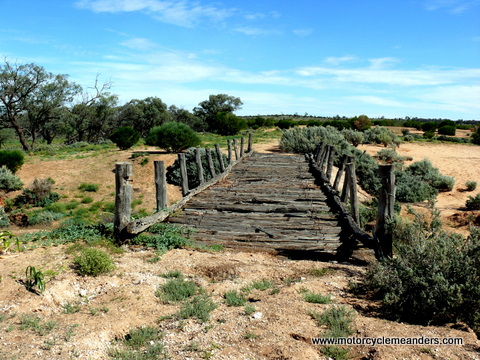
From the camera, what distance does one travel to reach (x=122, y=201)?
226 inches

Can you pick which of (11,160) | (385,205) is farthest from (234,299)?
(11,160)

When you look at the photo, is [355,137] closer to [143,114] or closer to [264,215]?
[264,215]

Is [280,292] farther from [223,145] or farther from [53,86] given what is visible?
[53,86]

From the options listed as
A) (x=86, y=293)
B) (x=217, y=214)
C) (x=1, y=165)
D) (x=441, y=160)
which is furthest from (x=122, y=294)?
(x=441, y=160)

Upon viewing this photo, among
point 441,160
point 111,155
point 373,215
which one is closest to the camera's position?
point 373,215

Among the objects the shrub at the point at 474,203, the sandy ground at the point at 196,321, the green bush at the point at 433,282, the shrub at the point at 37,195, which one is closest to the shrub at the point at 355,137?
the shrub at the point at 474,203

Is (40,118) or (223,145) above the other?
(40,118)

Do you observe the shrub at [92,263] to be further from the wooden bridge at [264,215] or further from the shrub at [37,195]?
the shrub at [37,195]

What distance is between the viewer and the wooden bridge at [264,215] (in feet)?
19.2

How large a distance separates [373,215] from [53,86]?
2942 centimetres

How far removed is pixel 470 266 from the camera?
12.5 ft

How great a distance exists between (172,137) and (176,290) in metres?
17.1

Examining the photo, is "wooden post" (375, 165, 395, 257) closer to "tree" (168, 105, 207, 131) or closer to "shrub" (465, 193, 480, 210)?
"shrub" (465, 193, 480, 210)

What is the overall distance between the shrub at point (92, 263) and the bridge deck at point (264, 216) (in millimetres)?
2019
